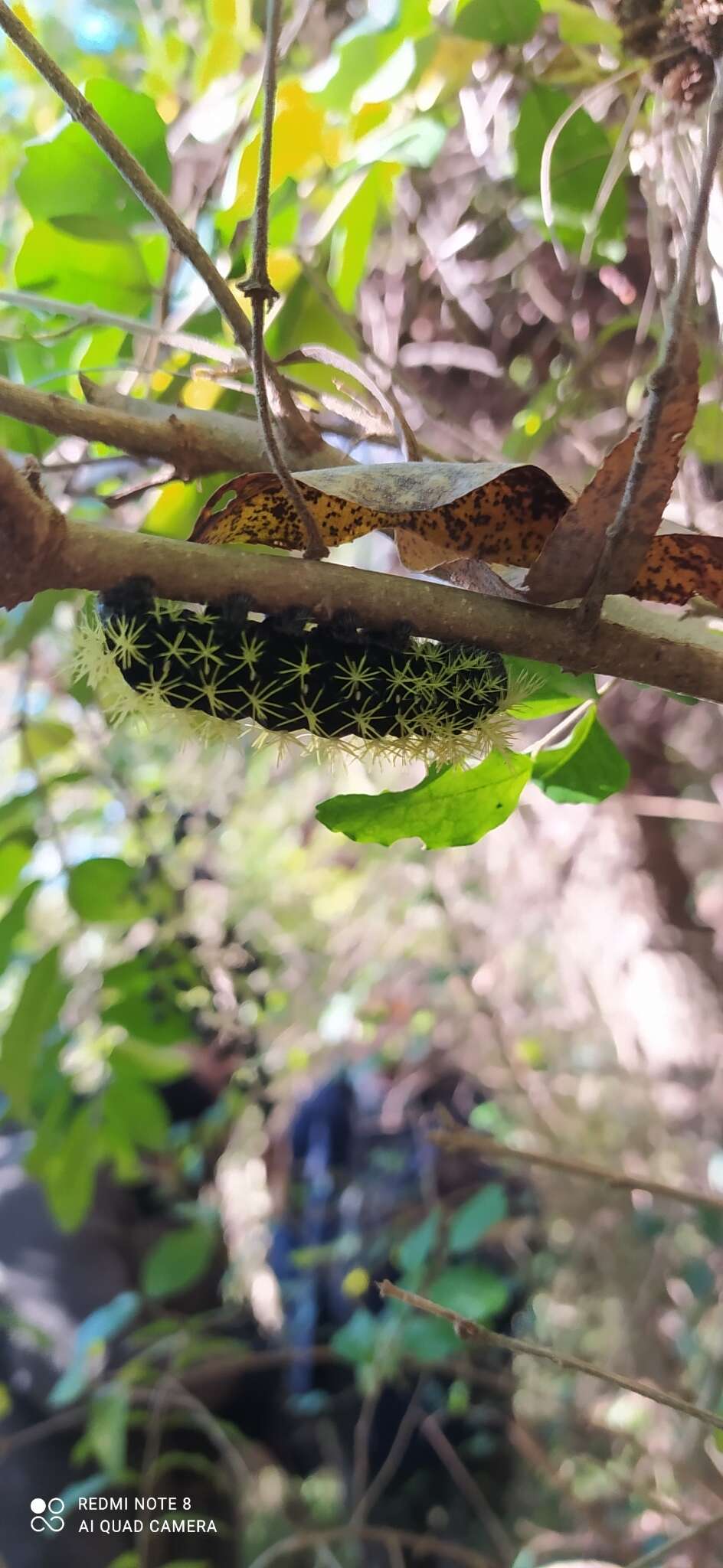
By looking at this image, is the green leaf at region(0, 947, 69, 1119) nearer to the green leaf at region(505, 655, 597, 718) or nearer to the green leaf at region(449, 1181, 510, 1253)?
the green leaf at region(505, 655, 597, 718)

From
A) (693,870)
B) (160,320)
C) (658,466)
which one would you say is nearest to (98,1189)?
(693,870)

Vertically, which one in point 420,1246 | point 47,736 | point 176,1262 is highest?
point 47,736

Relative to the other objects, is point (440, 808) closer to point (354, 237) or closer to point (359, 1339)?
point (354, 237)

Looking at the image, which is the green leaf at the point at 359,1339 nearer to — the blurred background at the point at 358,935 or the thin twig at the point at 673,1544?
the blurred background at the point at 358,935

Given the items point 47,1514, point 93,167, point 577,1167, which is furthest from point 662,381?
point 47,1514

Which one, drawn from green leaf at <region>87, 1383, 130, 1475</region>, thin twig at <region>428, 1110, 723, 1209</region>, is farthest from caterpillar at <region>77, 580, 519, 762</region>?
green leaf at <region>87, 1383, 130, 1475</region>

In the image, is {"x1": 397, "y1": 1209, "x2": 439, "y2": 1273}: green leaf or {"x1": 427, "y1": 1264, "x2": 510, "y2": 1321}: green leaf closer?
{"x1": 427, "y1": 1264, "x2": 510, "y2": 1321}: green leaf
